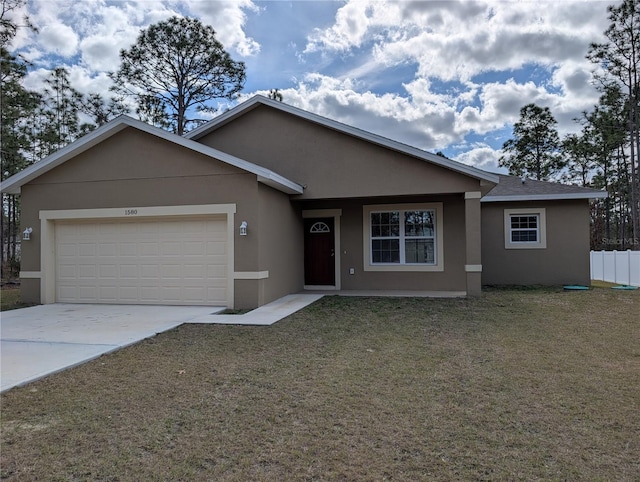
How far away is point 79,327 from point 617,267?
16.9 metres

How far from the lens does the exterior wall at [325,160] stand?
10.3 meters

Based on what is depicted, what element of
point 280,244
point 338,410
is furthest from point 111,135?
point 338,410

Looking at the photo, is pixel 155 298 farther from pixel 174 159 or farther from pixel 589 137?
pixel 589 137

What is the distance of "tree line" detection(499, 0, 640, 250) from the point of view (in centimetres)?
1989

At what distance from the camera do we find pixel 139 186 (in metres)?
9.39

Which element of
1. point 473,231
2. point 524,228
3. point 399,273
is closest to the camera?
point 473,231

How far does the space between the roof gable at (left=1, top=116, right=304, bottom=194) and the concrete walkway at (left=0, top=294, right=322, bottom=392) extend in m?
2.77

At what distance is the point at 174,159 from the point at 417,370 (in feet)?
22.9

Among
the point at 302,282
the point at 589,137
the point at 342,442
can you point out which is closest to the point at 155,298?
the point at 302,282

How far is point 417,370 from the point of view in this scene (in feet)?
15.5

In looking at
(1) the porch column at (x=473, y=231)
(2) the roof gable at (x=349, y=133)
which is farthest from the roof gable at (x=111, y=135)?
(1) the porch column at (x=473, y=231)

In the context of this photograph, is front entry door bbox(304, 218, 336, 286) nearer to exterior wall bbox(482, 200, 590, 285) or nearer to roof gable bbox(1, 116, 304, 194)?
roof gable bbox(1, 116, 304, 194)

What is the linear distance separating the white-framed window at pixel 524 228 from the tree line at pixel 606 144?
1062 cm

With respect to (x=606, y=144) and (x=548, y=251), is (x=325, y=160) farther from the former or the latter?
(x=606, y=144)
